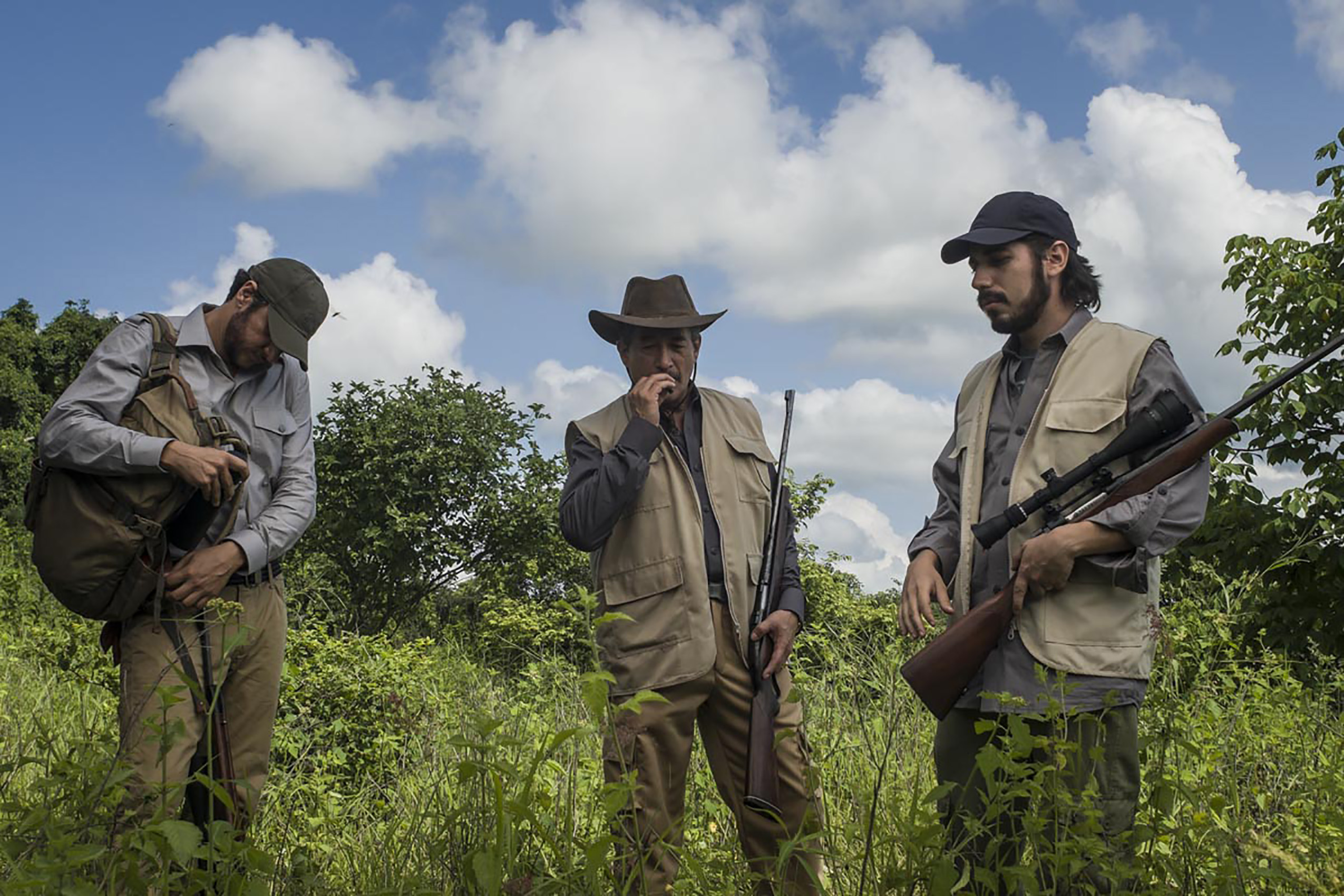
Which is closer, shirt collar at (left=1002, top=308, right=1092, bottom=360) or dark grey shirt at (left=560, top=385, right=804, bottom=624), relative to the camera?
shirt collar at (left=1002, top=308, right=1092, bottom=360)

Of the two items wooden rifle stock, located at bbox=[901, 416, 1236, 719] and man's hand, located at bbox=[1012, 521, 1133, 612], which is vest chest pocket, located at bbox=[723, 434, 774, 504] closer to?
wooden rifle stock, located at bbox=[901, 416, 1236, 719]

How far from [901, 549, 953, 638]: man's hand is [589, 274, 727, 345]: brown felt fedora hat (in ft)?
3.54

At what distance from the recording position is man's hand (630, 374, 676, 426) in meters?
3.51

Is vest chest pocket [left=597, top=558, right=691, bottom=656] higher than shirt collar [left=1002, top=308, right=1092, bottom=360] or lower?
lower

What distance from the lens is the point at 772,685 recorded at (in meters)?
3.40

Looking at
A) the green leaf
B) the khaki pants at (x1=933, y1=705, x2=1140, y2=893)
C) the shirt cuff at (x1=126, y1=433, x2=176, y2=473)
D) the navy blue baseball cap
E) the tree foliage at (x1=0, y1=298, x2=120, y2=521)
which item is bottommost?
the green leaf

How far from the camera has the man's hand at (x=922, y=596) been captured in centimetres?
304

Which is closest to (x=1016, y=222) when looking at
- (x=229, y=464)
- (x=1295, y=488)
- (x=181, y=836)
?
(x=229, y=464)

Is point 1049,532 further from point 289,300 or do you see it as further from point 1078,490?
point 289,300

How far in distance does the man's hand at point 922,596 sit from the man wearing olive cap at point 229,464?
1.80 m

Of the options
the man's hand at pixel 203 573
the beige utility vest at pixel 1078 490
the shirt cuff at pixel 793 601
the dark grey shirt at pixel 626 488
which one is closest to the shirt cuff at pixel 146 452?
the man's hand at pixel 203 573

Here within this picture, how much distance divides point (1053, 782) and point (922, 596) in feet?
2.75

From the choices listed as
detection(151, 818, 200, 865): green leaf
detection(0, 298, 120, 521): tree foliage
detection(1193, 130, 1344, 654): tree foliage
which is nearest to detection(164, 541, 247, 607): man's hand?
detection(151, 818, 200, 865): green leaf

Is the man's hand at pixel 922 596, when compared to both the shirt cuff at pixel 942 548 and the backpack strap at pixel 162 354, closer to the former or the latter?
the shirt cuff at pixel 942 548
